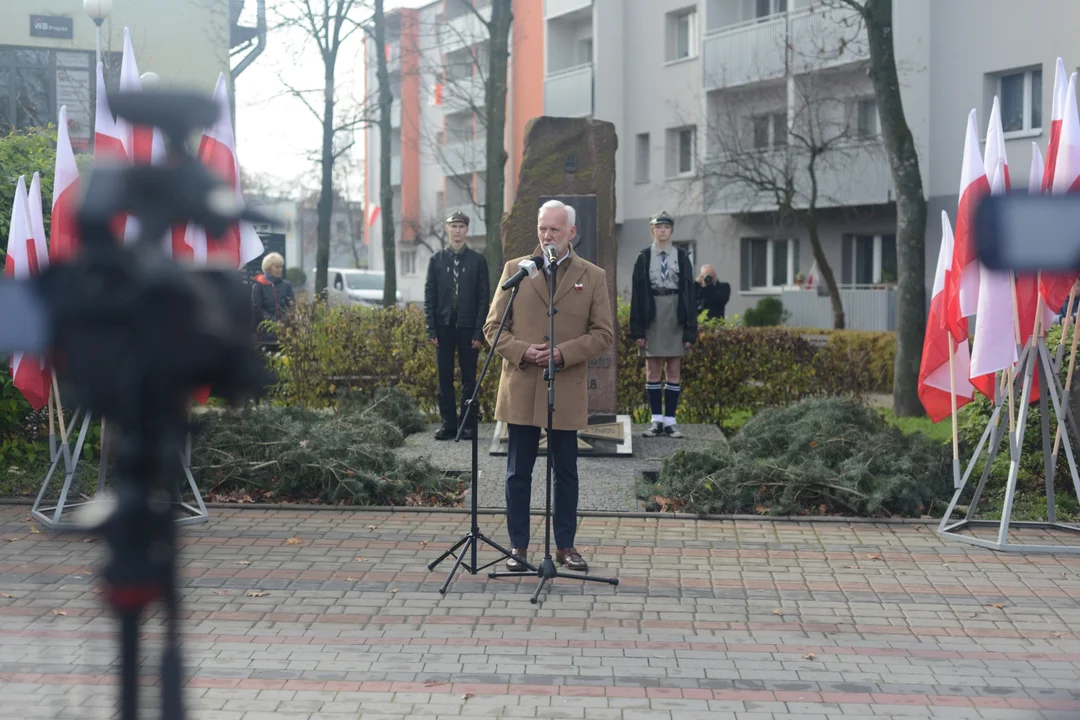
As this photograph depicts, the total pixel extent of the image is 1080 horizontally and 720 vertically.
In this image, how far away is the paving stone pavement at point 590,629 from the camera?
5.07m

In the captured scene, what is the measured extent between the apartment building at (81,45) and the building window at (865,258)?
1559cm

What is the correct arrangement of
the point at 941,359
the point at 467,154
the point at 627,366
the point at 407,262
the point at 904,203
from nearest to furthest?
the point at 941,359 < the point at 627,366 < the point at 904,203 < the point at 467,154 < the point at 407,262

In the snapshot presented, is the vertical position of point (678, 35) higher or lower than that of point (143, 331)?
higher

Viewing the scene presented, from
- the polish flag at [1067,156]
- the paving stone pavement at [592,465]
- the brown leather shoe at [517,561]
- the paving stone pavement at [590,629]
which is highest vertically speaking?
the polish flag at [1067,156]

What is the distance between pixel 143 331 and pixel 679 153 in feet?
Result: 122

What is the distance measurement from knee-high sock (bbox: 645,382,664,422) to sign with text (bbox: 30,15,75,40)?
82.8 ft

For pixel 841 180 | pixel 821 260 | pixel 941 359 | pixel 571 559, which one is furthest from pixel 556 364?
pixel 841 180

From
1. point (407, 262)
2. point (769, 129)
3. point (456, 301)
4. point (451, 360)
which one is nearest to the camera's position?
point (456, 301)

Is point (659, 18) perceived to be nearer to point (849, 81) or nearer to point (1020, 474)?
point (849, 81)

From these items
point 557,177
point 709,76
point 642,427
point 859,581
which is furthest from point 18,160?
point 709,76

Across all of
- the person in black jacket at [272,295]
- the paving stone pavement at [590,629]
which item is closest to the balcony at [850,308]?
the person in black jacket at [272,295]

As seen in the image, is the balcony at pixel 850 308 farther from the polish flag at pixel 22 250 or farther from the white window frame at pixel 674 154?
the polish flag at pixel 22 250

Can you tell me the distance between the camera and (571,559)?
7355mm

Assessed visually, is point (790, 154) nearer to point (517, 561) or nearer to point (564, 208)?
point (564, 208)
